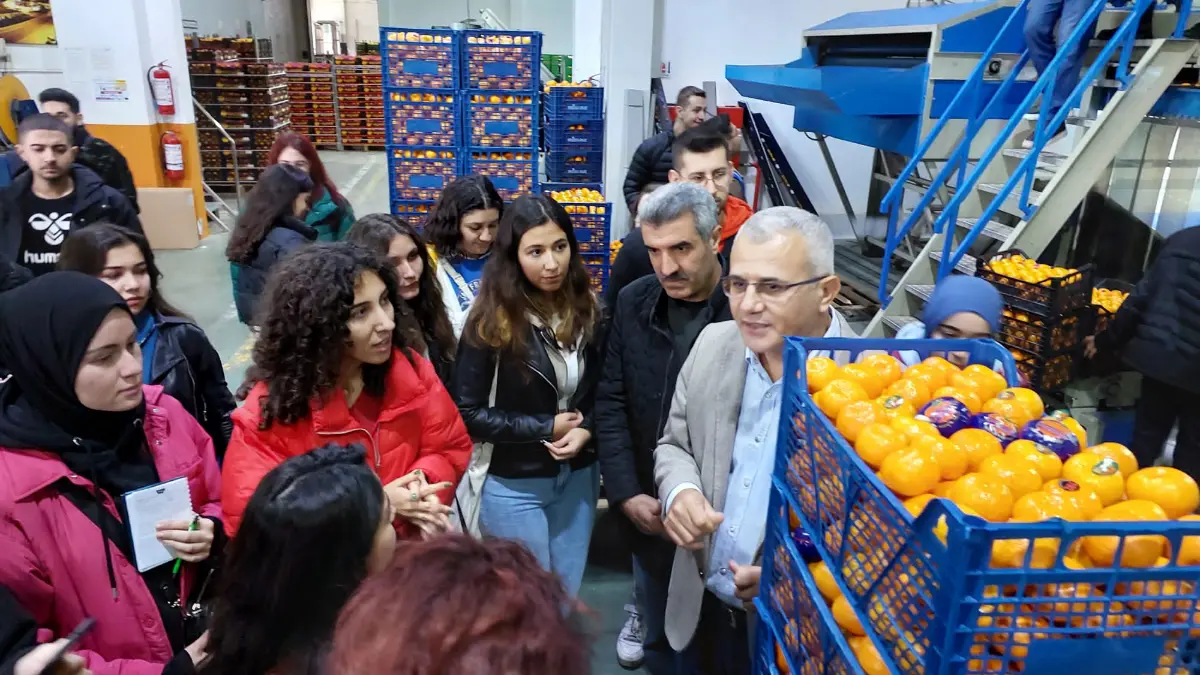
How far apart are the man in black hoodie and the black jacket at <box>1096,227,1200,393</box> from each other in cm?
474

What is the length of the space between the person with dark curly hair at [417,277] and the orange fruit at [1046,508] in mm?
2010

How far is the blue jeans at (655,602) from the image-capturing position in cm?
234

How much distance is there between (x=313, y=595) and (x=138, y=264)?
1736 millimetres

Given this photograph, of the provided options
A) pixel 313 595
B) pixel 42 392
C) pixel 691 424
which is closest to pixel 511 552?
pixel 313 595

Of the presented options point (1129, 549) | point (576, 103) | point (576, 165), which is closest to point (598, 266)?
point (576, 165)

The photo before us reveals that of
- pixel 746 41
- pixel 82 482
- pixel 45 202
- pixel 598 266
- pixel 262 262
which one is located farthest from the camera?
pixel 746 41

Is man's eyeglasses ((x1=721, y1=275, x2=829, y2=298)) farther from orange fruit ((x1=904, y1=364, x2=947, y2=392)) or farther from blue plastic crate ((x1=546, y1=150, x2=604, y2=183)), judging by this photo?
blue plastic crate ((x1=546, y1=150, x2=604, y2=183))

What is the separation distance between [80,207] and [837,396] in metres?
3.97

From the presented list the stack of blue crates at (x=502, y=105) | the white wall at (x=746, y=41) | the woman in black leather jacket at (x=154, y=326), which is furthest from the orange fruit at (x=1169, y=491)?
the white wall at (x=746, y=41)

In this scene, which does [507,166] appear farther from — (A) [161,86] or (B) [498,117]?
(A) [161,86]

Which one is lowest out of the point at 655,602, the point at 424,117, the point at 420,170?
the point at 655,602

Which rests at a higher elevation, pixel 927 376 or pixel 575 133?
pixel 575 133

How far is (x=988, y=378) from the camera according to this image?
122 cm

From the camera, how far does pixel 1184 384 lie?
9.81 feet
